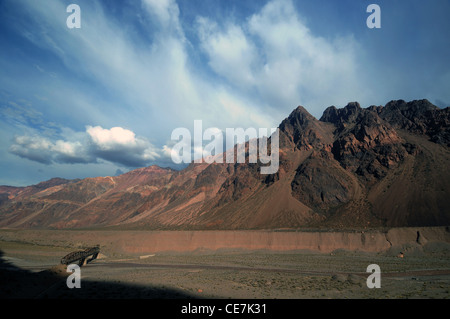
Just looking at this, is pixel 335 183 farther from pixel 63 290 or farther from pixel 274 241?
pixel 63 290

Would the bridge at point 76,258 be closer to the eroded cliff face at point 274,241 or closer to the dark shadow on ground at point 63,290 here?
the dark shadow on ground at point 63,290

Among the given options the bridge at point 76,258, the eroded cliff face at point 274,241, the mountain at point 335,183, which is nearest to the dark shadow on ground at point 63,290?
the bridge at point 76,258

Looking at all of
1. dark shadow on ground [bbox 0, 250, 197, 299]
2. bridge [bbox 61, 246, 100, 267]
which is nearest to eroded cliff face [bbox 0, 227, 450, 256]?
bridge [bbox 61, 246, 100, 267]

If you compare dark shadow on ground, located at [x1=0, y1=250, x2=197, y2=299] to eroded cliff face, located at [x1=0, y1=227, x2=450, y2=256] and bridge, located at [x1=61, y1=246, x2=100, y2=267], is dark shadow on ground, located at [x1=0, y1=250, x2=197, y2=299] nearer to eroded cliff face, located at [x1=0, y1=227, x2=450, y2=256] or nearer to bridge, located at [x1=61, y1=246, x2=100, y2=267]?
bridge, located at [x1=61, y1=246, x2=100, y2=267]

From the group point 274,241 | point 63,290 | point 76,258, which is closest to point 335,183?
point 274,241
